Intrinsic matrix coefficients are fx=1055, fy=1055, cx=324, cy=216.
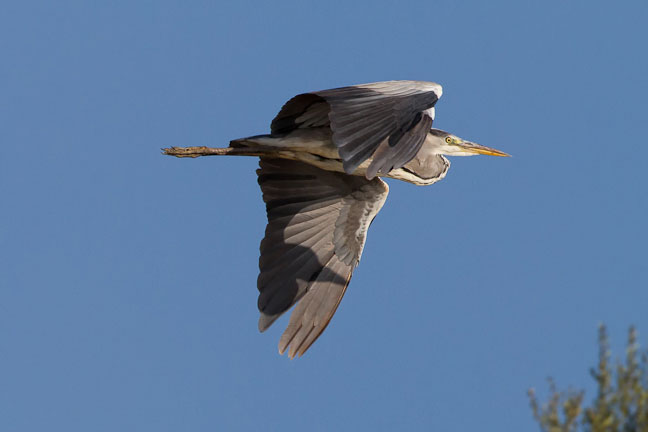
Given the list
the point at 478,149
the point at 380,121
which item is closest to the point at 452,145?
the point at 478,149

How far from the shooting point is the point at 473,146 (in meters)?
8.05

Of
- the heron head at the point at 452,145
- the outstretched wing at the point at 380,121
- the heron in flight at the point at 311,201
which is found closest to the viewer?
the outstretched wing at the point at 380,121

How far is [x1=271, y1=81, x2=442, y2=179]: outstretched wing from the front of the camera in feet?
18.6

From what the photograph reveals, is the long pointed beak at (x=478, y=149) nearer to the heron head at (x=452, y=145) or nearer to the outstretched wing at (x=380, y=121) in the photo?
the heron head at (x=452, y=145)

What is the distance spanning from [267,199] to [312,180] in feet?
1.23

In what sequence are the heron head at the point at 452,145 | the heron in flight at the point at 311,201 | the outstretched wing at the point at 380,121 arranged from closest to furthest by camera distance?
1. the outstretched wing at the point at 380,121
2. the heron in flight at the point at 311,201
3. the heron head at the point at 452,145

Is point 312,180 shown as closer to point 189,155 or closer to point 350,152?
point 189,155

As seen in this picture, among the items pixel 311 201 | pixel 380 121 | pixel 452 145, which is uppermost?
pixel 452 145

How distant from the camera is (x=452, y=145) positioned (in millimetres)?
7934

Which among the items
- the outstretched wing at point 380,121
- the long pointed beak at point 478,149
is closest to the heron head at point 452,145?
the long pointed beak at point 478,149

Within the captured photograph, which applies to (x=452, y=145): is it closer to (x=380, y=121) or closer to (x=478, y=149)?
(x=478, y=149)

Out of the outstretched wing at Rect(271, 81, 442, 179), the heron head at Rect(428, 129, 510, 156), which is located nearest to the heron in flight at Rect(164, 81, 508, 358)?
the heron head at Rect(428, 129, 510, 156)

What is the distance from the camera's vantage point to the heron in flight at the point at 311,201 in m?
7.17

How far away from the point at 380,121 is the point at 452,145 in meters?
2.14
